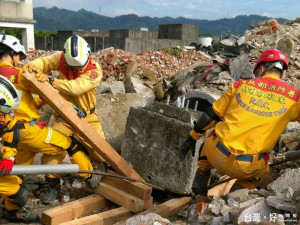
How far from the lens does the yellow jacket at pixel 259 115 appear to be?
3.02 metres

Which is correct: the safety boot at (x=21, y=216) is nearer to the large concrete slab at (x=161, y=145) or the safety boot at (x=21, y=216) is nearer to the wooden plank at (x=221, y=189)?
the large concrete slab at (x=161, y=145)

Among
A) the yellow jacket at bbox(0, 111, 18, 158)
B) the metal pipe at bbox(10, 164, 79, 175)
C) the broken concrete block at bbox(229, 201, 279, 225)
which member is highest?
the yellow jacket at bbox(0, 111, 18, 158)

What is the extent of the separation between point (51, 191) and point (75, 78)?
1.48 metres

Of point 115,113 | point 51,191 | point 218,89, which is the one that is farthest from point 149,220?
point 218,89

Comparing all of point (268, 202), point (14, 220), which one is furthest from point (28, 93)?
point (268, 202)

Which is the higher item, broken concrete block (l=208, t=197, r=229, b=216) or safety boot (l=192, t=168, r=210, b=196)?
safety boot (l=192, t=168, r=210, b=196)

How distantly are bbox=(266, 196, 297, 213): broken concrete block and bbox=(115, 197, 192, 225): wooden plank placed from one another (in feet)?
4.22

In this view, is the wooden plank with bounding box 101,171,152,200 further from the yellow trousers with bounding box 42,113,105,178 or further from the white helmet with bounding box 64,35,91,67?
the white helmet with bounding box 64,35,91,67

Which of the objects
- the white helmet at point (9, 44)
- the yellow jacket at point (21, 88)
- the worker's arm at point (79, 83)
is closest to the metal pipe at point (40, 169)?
the yellow jacket at point (21, 88)

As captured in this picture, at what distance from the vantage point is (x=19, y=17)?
21672 millimetres

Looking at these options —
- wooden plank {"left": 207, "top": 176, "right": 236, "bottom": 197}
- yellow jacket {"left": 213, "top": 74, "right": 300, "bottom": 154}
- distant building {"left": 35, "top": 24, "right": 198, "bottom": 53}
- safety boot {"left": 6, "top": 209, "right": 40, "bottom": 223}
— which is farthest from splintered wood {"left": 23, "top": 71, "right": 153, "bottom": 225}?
distant building {"left": 35, "top": 24, "right": 198, "bottom": 53}

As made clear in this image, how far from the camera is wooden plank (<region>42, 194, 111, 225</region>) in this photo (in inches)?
140

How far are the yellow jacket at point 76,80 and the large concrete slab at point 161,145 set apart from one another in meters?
0.63

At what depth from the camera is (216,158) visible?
3219mm
